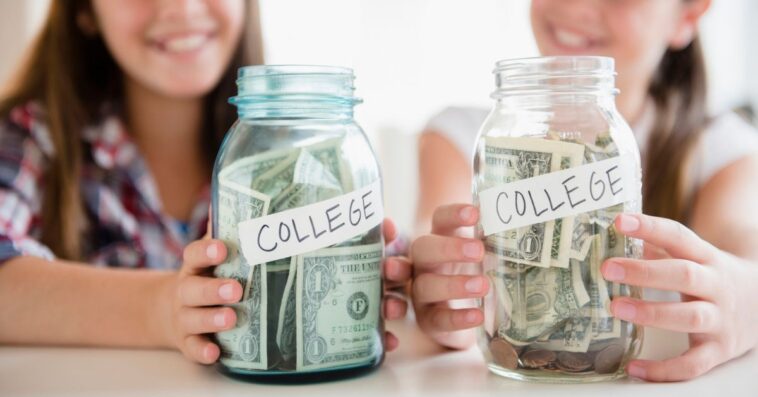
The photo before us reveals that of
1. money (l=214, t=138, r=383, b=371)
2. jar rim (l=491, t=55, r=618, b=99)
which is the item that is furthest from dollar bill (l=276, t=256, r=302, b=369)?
jar rim (l=491, t=55, r=618, b=99)

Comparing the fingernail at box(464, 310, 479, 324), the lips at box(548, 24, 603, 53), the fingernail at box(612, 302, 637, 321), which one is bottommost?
the fingernail at box(464, 310, 479, 324)

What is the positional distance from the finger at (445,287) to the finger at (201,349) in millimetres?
207

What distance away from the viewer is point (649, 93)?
132cm

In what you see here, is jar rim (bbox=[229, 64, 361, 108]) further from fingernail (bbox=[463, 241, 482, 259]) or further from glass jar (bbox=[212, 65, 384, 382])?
fingernail (bbox=[463, 241, 482, 259])

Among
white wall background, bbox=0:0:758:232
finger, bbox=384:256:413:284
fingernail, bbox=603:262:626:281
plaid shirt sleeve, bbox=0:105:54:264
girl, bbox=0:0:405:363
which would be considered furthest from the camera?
white wall background, bbox=0:0:758:232

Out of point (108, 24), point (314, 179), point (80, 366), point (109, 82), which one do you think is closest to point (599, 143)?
point (314, 179)

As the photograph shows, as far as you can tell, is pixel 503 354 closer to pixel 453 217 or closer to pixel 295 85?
pixel 453 217

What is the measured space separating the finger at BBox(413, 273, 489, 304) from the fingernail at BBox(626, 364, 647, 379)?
14cm

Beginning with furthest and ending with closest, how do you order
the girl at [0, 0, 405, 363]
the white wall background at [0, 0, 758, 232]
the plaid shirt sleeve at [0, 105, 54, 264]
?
the white wall background at [0, 0, 758, 232], the girl at [0, 0, 405, 363], the plaid shirt sleeve at [0, 105, 54, 264]

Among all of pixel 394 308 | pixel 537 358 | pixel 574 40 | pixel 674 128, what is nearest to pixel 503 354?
pixel 537 358

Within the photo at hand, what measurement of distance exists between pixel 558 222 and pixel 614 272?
6 cm

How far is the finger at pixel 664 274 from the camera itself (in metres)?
0.58

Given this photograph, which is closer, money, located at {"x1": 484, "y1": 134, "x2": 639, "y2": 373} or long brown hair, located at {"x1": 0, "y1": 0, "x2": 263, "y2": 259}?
money, located at {"x1": 484, "y1": 134, "x2": 639, "y2": 373}

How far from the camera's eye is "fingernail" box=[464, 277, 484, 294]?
636 mm
